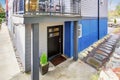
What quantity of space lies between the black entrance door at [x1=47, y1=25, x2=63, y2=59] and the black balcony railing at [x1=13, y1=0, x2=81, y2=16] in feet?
4.00

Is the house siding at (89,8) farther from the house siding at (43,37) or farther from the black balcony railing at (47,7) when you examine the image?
the house siding at (43,37)

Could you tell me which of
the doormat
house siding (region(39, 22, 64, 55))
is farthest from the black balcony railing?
the doormat

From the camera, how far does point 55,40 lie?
11.0 m

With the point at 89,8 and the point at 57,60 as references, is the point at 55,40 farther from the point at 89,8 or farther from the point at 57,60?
the point at 89,8

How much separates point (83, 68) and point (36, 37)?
12.7ft

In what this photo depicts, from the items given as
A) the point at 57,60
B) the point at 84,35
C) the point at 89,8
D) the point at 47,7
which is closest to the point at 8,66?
the point at 57,60

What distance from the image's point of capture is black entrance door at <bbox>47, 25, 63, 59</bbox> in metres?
10.5

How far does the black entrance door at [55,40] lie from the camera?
10.5 metres

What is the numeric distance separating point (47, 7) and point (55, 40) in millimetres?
3190

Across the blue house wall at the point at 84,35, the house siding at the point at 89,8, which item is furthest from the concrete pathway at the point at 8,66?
the house siding at the point at 89,8

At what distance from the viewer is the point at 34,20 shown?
6.05 m

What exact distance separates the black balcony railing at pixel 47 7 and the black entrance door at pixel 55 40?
122 cm

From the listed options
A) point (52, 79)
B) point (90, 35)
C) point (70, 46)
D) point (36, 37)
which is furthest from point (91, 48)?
point (36, 37)

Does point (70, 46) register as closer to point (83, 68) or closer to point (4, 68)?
point (83, 68)
